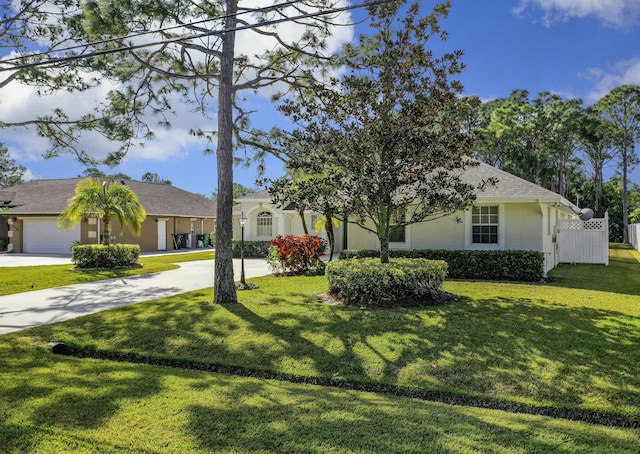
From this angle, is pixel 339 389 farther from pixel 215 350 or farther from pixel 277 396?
pixel 215 350

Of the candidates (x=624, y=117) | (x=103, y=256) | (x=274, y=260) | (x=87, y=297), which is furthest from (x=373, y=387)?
(x=624, y=117)

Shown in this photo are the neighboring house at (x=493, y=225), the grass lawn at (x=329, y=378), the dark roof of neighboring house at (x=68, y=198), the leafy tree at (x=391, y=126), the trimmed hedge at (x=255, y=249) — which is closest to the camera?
the grass lawn at (x=329, y=378)

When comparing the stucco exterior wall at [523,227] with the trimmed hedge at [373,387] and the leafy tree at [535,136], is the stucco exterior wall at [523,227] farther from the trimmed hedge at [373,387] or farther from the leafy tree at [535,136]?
the leafy tree at [535,136]

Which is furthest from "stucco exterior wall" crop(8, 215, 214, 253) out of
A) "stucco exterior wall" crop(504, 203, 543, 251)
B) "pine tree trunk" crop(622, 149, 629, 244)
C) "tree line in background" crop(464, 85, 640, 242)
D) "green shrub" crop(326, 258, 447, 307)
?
"pine tree trunk" crop(622, 149, 629, 244)

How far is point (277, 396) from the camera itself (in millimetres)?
4516

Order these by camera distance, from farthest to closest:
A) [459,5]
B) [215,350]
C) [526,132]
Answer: [526,132] → [459,5] → [215,350]

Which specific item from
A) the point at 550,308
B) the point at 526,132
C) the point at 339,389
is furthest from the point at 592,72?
the point at 526,132

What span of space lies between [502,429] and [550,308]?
18.4 ft

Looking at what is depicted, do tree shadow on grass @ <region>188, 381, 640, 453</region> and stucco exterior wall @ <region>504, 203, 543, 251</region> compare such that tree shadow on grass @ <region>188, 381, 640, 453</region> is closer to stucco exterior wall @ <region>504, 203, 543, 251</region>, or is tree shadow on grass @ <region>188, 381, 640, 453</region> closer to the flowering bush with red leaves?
the flowering bush with red leaves

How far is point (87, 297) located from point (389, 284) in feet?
24.6

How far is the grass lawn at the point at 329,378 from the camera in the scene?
3555mm

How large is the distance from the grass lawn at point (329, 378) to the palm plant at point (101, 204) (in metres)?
9.26

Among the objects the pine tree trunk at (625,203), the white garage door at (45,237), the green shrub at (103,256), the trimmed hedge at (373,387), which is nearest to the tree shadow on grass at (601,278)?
the trimmed hedge at (373,387)

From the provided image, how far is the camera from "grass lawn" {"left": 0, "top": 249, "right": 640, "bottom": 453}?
355cm
